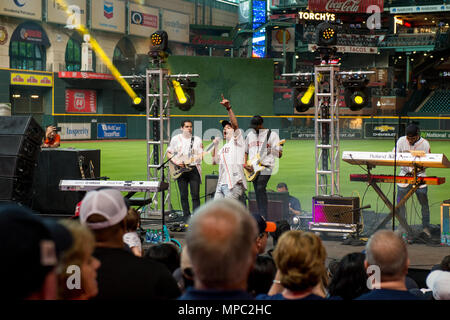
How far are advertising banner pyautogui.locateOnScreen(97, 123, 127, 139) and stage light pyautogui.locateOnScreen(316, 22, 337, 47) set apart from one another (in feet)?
115

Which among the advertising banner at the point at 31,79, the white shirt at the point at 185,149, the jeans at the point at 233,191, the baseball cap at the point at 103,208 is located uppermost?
the advertising banner at the point at 31,79

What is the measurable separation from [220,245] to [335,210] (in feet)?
28.9

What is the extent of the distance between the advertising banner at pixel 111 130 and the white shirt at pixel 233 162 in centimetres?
3538

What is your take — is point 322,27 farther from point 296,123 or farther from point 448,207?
point 296,123

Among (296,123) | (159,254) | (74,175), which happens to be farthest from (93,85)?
(159,254)

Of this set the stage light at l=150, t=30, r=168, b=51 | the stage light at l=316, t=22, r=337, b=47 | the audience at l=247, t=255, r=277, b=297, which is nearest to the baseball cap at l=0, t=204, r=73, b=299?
the audience at l=247, t=255, r=277, b=297

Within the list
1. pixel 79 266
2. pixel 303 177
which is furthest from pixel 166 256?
pixel 303 177

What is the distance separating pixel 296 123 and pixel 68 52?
1989 centimetres

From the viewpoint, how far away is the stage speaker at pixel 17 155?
908 cm

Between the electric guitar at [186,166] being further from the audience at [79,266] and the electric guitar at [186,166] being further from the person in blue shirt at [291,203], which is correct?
the audience at [79,266]

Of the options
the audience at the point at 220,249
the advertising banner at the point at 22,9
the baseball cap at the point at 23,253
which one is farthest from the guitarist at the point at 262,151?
the advertising banner at the point at 22,9

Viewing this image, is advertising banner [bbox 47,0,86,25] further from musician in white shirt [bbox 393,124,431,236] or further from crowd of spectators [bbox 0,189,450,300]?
crowd of spectators [bbox 0,189,450,300]

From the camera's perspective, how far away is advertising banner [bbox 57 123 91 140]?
140 feet

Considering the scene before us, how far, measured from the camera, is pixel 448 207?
9867mm
